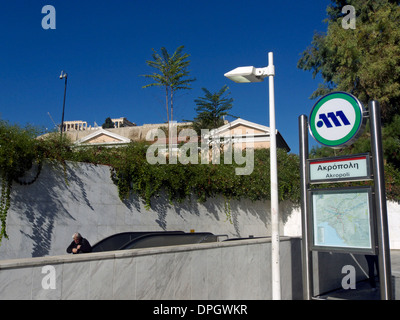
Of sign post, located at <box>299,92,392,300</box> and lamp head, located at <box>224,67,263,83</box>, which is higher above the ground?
lamp head, located at <box>224,67,263,83</box>

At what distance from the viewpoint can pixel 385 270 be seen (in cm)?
546

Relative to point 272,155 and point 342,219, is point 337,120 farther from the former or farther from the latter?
point 342,219

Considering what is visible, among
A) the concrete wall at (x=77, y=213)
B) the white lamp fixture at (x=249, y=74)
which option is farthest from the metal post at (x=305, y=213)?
the concrete wall at (x=77, y=213)

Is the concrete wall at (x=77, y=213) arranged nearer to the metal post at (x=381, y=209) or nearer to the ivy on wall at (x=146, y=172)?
the ivy on wall at (x=146, y=172)

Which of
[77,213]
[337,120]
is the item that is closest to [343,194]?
[337,120]

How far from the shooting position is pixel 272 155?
22.1 ft

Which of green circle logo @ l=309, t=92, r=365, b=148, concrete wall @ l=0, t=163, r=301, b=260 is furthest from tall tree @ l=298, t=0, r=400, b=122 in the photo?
green circle logo @ l=309, t=92, r=365, b=148

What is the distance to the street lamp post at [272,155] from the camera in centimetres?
640

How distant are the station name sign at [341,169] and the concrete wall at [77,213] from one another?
6.61 m

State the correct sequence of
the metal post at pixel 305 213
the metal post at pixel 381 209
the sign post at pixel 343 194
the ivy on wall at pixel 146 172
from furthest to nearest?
the ivy on wall at pixel 146 172
the metal post at pixel 305 213
the sign post at pixel 343 194
the metal post at pixel 381 209

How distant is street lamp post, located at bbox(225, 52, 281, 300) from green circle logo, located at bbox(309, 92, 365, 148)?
2.64ft

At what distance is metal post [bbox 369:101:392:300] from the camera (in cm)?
547

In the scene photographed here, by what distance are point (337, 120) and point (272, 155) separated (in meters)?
1.30

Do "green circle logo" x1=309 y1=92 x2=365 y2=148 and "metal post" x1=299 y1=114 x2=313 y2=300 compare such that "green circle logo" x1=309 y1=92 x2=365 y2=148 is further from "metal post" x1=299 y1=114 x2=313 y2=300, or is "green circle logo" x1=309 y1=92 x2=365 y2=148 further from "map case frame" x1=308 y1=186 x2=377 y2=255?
"map case frame" x1=308 y1=186 x2=377 y2=255
